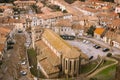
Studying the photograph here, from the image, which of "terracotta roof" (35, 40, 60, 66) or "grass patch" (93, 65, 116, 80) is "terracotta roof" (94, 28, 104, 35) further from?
"grass patch" (93, 65, 116, 80)

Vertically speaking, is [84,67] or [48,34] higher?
[48,34]

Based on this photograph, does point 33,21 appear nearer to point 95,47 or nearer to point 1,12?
point 1,12

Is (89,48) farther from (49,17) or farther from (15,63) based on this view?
Answer: (49,17)

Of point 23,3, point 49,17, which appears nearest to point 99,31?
point 49,17

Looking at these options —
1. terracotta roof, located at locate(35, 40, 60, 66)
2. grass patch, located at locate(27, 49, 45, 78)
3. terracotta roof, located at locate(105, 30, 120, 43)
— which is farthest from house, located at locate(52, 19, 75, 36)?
grass patch, located at locate(27, 49, 45, 78)

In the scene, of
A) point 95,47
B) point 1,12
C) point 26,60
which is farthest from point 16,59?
point 1,12

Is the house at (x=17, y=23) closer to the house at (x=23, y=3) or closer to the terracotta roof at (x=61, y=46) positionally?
the terracotta roof at (x=61, y=46)
